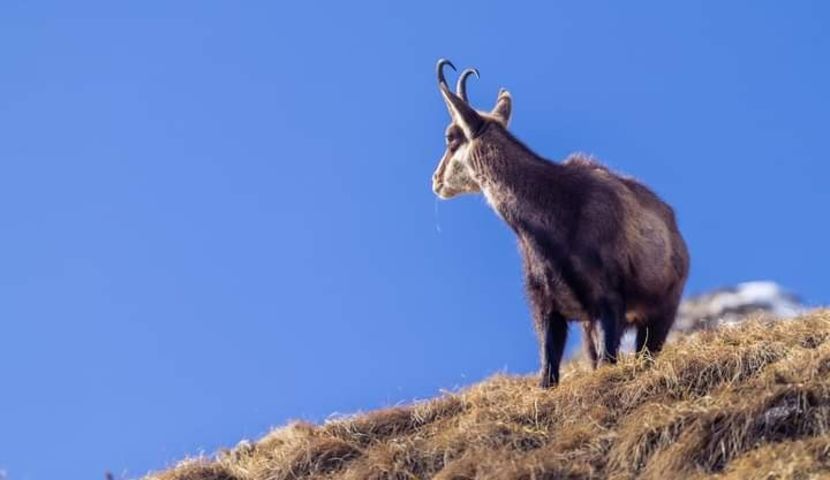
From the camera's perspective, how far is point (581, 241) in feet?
41.9

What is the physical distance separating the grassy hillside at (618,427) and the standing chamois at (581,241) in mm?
446

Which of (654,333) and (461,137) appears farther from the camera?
(461,137)

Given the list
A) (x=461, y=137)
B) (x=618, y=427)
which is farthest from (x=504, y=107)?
(x=618, y=427)

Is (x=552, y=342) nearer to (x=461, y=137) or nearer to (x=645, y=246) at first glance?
(x=645, y=246)

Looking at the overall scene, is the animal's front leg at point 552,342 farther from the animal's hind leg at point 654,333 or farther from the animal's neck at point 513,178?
the animal's neck at point 513,178

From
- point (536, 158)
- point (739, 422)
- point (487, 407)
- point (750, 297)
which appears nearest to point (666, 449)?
point (739, 422)

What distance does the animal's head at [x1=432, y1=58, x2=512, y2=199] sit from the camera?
1408 centimetres

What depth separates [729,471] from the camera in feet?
31.5

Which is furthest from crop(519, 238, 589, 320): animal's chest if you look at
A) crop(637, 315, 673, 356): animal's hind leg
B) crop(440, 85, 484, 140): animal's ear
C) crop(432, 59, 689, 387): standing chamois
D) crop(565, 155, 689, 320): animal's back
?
crop(440, 85, 484, 140): animal's ear

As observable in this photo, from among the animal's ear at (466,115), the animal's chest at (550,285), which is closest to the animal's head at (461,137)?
the animal's ear at (466,115)

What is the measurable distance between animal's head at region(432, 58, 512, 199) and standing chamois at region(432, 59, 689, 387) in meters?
0.01

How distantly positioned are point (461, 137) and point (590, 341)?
234 cm

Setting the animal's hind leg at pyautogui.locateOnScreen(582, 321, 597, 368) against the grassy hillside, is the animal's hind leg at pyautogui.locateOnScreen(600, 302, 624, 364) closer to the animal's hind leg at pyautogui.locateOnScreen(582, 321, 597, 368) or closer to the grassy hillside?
the grassy hillside

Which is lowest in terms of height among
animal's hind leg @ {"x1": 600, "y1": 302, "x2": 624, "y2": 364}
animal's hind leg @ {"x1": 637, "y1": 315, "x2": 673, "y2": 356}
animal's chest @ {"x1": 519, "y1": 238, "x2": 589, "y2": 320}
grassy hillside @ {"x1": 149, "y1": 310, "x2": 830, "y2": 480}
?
grassy hillside @ {"x1": 149, "y1": 310, "x2": 830, "y2": 480}
